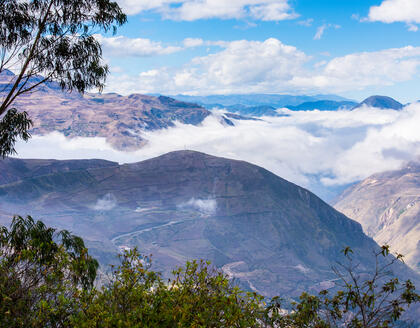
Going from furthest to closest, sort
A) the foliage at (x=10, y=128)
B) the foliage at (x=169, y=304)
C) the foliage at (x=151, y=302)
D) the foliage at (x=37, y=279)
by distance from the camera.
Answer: the foliage at (x=10, y=128) < the foliage at (x=37, y=279) < the foliage at (x=151, y=302) < the foliage at (x=169, y=304)

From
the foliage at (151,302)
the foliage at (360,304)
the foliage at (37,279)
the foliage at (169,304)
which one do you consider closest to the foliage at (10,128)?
the foliage at (37,279)

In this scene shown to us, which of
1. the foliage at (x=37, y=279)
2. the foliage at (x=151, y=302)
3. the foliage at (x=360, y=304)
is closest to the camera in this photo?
the foliage at (x=151, y=302)

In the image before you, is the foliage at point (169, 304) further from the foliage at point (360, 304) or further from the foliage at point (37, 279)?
the foliage at point (360, 304)

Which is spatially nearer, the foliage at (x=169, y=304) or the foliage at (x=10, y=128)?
the foliage at (x=169, y=304)

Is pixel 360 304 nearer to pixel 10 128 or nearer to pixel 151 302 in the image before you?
pixel 151 302

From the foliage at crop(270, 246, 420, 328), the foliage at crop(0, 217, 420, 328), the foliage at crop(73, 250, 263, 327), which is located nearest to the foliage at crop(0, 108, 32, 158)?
the foliage at crop(0, 217, 420, 328)

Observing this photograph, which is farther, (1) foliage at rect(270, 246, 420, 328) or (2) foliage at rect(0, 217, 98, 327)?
(1) foliage at rect(270, 246, 420, 328)

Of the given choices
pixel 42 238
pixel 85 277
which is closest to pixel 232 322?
pixel 85 277

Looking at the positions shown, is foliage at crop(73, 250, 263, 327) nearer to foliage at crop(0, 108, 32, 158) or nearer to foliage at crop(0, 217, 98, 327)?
foliage at crop(0, 217, 98, 327)
